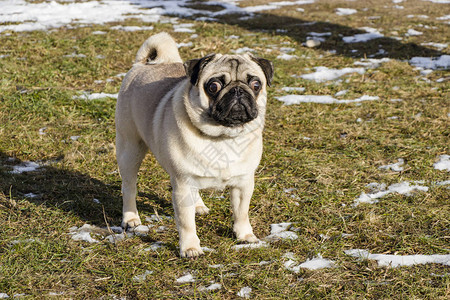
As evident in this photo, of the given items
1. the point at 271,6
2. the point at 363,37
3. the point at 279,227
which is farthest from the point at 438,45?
the point at 279,227

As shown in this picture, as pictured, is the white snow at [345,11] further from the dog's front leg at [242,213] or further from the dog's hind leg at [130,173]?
the dog's front leg at [242,213]

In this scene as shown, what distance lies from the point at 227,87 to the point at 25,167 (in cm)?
259

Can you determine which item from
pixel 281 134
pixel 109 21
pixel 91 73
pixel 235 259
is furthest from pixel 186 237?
pixel 109 21

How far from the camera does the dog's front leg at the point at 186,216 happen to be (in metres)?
3.14

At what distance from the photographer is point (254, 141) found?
327 centimetres

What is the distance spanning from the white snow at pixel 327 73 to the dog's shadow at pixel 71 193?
14.6 ft

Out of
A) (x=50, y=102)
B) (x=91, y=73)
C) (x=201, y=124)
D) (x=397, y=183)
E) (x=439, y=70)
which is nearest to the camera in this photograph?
(x=201, y=124)

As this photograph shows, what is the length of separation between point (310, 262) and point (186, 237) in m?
0.86

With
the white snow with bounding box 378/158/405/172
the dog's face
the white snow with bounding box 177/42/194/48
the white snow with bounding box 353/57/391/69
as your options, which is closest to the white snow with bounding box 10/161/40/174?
the dog's face

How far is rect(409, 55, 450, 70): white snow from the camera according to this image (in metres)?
8.16

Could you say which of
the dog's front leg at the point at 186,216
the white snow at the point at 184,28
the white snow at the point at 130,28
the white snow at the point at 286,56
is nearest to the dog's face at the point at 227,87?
the dog's front leg at the point at 186,216

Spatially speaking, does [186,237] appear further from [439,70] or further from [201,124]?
[439,70]

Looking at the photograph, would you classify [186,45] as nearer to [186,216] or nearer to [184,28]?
[184,28]

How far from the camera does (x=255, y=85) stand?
10.5 ft
